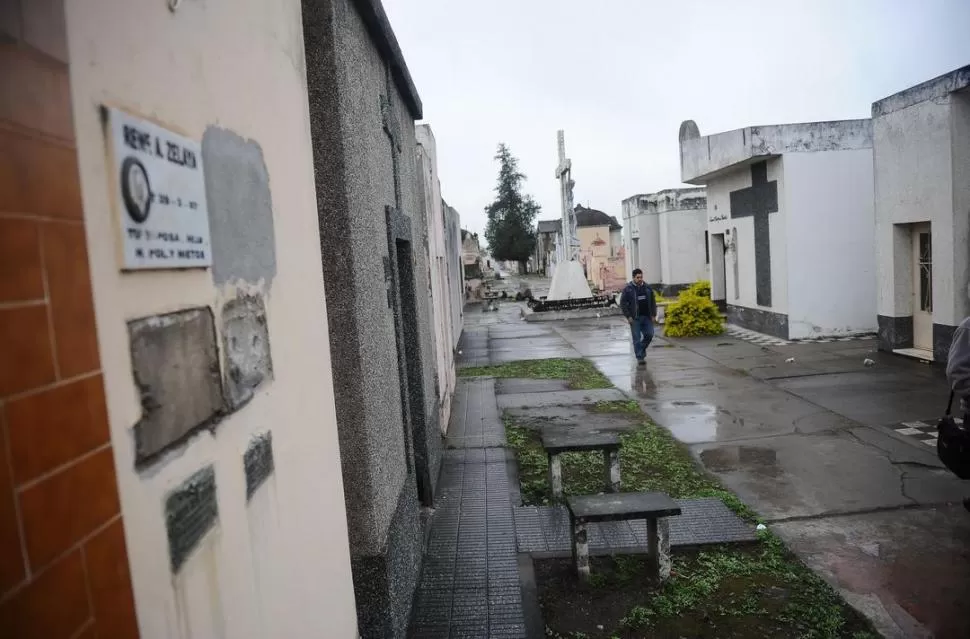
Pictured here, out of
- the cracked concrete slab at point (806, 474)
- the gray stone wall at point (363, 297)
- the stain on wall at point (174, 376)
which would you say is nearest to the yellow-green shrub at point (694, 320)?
the cracked concrete slab at point (806, 474)

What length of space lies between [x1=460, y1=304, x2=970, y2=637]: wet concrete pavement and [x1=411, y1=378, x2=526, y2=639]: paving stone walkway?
2043 millimetres

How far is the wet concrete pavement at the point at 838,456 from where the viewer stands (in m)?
4.05

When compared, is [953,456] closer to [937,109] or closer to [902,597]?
[902,597]

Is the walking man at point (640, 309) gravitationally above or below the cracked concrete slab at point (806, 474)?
above

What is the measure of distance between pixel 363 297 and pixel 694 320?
13178 mm

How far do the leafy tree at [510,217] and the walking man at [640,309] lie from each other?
41.0 m

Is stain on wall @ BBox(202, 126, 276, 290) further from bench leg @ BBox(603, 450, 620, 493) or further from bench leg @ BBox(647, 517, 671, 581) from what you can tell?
bench leg @ BBox(603, 450, 620, 493)

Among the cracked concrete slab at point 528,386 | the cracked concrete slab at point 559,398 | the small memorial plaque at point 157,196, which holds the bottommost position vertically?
the cracked concrete slab at point 559,398

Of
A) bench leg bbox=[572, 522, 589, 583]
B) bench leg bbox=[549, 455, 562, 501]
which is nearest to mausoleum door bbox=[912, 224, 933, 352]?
bench leg bbox=[549, 455, 562, 501]

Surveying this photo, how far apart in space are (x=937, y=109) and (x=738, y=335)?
6.33 metres

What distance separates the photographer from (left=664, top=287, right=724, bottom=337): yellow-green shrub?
1523cm

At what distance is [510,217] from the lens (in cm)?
5309

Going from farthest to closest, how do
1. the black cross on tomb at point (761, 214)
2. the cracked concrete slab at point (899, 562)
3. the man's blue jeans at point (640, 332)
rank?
the black cross on tomb at point (761, 214) → the man's blue jeans at point (640, 332) → the cracked concrete slab at point (899, 562)

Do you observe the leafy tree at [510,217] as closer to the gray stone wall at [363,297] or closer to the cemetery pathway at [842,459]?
the cemetery pathway at [842,459]
